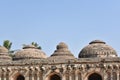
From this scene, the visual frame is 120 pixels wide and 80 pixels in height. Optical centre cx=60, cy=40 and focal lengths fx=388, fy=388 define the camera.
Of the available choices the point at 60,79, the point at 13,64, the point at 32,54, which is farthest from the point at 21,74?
the point at 32,54

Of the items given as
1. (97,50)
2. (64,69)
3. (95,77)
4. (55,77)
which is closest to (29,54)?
(55,77)

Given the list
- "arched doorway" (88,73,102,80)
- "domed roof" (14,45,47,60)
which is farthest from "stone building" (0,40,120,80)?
"domed roof" (14,45,47,60)

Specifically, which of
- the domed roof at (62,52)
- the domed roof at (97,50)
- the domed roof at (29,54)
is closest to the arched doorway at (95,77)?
the domed roof at (97,50)

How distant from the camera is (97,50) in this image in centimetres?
3600

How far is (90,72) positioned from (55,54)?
6.32m

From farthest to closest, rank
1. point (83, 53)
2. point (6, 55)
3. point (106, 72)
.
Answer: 1. point (6, 55)
2. point (83, 53)
3. point (106, 72)

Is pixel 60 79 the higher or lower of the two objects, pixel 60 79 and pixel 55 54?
the lower

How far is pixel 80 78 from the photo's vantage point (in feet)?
104

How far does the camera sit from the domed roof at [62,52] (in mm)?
36750

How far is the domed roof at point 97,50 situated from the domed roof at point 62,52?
1180 mm

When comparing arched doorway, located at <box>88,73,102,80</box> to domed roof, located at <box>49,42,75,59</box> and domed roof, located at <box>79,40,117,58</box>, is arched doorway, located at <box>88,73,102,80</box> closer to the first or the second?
domed roof, located at <box>79,40,117,58</box>

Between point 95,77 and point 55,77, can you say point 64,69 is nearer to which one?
point 55,77

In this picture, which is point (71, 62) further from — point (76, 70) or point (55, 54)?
point (55, 54)

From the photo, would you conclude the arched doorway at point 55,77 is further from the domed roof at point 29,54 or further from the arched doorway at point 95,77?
the domed roof at point 29,54
